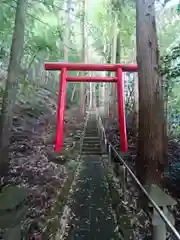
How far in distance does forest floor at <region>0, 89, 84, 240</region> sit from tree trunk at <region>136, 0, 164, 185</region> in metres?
1.91

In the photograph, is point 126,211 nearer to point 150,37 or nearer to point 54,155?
point 150,37

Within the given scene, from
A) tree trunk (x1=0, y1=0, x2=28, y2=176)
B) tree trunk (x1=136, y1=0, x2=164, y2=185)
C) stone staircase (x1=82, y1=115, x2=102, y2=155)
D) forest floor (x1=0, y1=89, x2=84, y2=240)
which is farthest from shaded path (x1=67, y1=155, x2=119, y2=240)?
stone staircase (x1=82, y1=115, x2=102, y2=155)

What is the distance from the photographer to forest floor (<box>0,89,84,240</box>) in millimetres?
3608

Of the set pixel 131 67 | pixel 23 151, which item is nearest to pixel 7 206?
pixel 23 151

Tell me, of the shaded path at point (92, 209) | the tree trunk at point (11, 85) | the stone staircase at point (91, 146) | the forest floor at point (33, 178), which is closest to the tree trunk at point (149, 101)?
the shaded path at point (92, 209)

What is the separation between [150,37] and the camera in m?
5.39

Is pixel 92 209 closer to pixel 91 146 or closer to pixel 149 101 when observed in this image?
pixel 149 101

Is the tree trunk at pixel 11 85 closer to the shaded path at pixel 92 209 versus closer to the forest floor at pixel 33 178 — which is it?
the forest floor at pixel 33 178

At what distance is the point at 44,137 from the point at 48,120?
348 centimetres

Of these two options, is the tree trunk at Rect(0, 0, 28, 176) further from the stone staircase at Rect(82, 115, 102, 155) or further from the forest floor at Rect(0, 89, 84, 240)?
the stone staircase at Rect(82, 115, 102, 155)

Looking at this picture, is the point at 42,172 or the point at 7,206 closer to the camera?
the point at 7,206

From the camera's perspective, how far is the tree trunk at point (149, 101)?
5.09m

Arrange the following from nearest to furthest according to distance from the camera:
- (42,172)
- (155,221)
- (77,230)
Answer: (155,221) < (77,230) < (42,172)

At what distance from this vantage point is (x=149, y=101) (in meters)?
5.26
